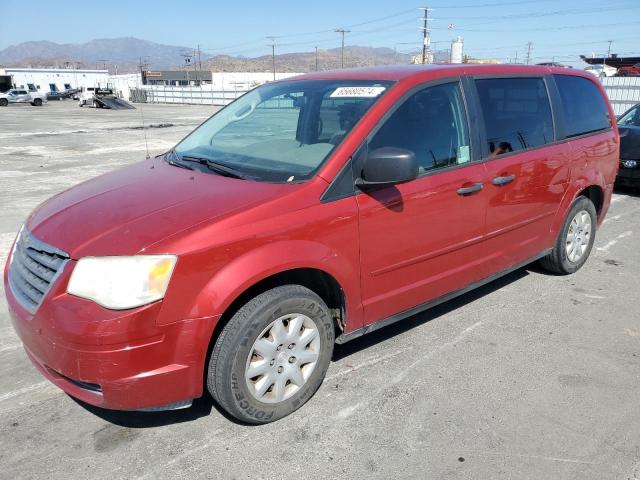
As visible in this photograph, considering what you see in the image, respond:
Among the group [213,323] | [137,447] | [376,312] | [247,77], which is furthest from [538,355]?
[247,77]

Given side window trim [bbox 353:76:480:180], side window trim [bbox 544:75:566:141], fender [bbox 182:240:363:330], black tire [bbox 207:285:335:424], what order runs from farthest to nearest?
side window trim [bbox 544:75:566:141] < side window trim [bbox 353:76:480:180] < black tire [bbox 207:285:335:424] < fender [bbox 182:240:363:330]

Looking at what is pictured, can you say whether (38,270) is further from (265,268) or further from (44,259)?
(265,268)

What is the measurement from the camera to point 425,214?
3215 mm

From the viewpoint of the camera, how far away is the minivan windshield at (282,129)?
3.03m

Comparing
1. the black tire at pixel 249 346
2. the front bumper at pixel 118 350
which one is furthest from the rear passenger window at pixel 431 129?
the front bumper at pixel 118 350

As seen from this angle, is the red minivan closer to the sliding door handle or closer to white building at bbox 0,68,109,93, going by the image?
the sliding door handle

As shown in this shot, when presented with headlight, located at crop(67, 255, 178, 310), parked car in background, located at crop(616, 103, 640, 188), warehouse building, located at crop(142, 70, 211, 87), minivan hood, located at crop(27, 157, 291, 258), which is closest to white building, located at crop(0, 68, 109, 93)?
warehouse building, located at crop(142, 70, 211, 87)

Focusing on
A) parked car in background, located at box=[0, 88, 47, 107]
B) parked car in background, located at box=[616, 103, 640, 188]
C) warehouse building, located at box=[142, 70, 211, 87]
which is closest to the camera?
parked car in background, located at box=[616, 103, 640, 188]

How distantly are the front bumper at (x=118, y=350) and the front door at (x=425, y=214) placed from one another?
3.55ft

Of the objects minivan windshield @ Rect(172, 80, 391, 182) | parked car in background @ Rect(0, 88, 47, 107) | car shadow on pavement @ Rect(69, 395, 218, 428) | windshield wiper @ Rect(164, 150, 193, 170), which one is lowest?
car shadow on pavement @ Rect(69, 395, 218, 428)

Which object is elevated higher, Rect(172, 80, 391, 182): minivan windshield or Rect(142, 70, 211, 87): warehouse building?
Rect(142, 70, 211, 87): warehouse building

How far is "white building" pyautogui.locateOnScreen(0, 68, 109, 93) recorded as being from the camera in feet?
271

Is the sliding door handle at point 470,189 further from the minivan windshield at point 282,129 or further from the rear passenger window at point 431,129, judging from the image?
the minivan windshield at point 282,129

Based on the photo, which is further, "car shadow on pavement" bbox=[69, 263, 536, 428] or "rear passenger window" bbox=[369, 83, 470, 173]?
"rear passenger window" bbox=[369, 83, 470, 173]
